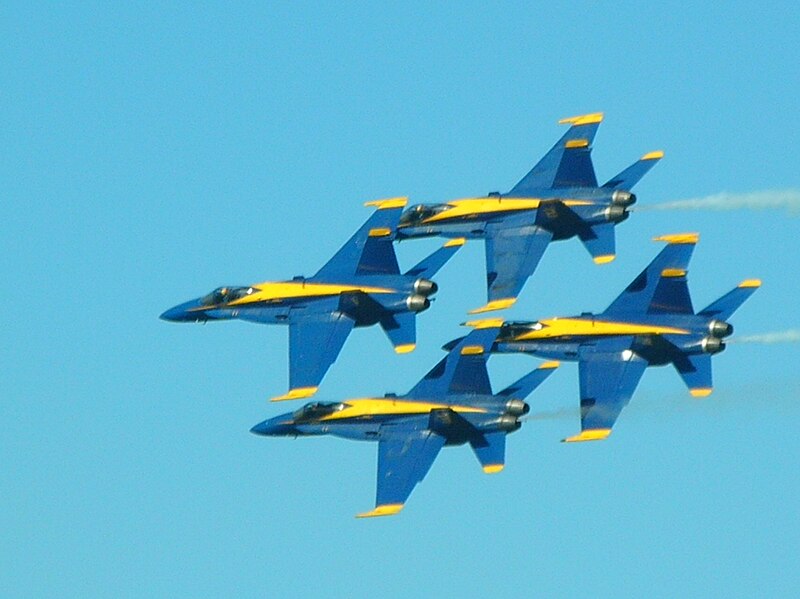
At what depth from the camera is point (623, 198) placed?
134 metres

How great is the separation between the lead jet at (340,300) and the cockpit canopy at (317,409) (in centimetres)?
93

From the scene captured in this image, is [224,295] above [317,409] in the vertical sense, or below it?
above

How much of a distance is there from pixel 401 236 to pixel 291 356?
964cm

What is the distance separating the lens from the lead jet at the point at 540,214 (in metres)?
135

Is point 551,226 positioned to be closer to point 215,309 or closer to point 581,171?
point 581,171

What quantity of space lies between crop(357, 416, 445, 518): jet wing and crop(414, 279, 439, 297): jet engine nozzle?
21.6 feet

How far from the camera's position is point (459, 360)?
131250mm

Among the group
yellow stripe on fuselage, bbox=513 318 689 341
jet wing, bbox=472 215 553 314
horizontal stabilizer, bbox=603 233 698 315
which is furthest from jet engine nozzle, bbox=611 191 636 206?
yellow stripe on fuselage, bbox=513 318 689 341

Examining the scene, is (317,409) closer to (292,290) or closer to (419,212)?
(292,290)

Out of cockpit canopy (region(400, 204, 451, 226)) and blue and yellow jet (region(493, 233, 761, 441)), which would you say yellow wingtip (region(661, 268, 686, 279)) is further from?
cockpit canopy (region(400, 204, 451, 226))

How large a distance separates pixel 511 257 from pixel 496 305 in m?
2.68

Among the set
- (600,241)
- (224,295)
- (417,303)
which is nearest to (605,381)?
(600,241)

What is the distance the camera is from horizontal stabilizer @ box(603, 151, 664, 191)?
136 metres

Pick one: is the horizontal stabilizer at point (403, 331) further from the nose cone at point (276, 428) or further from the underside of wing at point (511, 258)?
the nose cone at point (276, 428)
